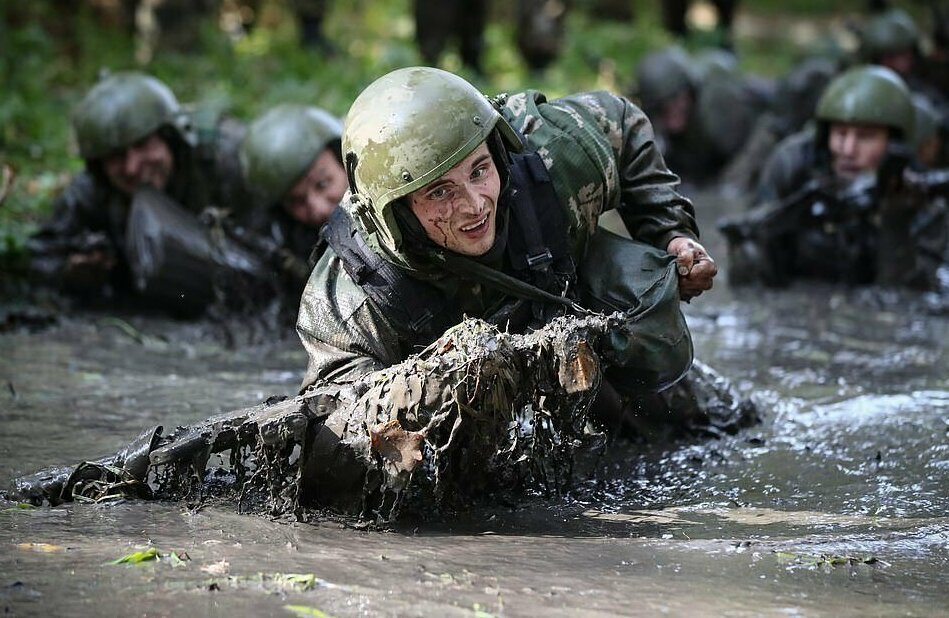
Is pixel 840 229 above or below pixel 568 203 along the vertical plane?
above

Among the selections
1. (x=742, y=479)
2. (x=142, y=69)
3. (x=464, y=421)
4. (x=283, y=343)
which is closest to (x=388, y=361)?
(x=464, y=421)

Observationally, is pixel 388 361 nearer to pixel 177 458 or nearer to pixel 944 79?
pixel 177 458

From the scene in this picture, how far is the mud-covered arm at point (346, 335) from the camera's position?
414 centimetres

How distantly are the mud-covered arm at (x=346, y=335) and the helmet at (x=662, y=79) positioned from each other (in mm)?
10248

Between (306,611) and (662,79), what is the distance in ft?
38.3

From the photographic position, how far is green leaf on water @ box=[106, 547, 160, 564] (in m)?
3.37

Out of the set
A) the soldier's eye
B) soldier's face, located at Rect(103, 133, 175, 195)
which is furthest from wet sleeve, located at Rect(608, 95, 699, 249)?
soldier's face, located at Rect(103, 133, 175, 195)

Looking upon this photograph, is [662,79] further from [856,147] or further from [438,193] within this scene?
[438,193]

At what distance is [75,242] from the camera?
26.7 feet

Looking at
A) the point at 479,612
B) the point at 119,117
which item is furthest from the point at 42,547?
the point at 119,117

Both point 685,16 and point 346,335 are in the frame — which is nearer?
point 346,335

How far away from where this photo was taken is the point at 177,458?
13.1 feet

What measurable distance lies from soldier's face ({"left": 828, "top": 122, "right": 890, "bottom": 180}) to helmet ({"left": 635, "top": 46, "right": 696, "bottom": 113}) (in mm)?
5275

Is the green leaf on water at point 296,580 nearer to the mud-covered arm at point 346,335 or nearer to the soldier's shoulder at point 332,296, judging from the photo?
the mud-covered arm at point 346,335
